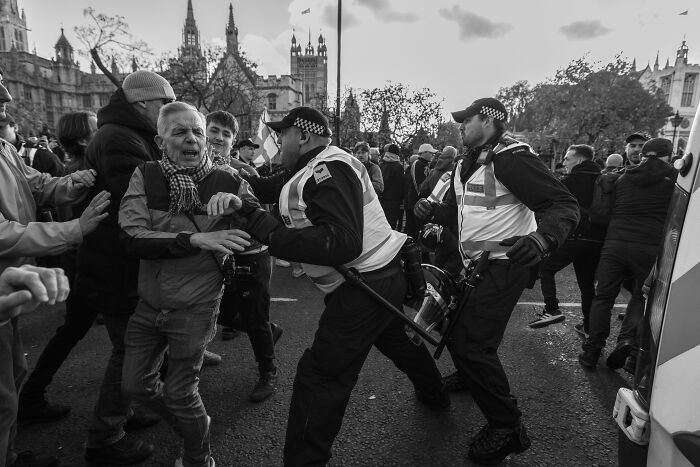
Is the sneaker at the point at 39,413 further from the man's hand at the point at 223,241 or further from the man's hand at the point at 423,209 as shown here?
the man's hand at the point at 423,209

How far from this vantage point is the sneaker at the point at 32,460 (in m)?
2.40

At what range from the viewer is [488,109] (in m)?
2.87

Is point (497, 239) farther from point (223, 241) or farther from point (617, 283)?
point (617, 283)

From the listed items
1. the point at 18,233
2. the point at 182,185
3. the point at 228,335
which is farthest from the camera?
the point at 228,335

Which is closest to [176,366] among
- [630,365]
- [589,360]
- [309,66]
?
[589,360]

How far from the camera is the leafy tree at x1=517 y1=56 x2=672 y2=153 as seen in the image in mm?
32406

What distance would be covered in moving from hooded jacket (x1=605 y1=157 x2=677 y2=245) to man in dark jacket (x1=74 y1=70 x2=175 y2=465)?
391 cm

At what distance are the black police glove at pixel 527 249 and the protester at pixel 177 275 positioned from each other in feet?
4.55

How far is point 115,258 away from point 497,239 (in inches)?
90.3

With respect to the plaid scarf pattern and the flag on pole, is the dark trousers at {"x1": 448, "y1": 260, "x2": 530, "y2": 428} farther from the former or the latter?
the flag on pole

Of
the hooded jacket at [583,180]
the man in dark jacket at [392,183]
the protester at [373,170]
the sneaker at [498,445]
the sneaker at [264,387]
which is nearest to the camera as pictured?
the sneaker at [498,445]

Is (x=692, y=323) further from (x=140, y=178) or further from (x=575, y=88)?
(x=575, y=88)

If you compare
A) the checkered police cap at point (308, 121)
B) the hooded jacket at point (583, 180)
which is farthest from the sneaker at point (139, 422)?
the hooded jacket at point (583, 180)

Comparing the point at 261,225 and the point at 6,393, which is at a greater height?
the point at 261,225
